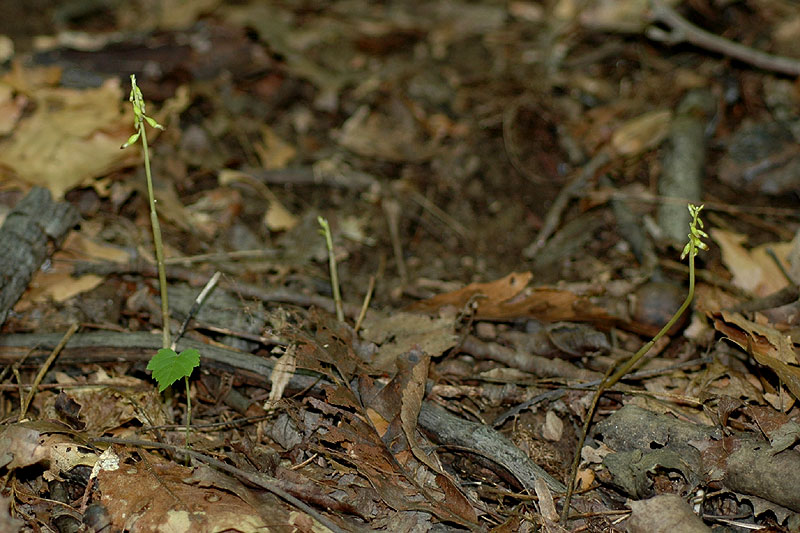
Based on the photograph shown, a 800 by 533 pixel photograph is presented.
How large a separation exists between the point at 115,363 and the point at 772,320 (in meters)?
2.54

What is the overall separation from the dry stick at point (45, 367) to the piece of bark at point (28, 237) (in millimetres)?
267

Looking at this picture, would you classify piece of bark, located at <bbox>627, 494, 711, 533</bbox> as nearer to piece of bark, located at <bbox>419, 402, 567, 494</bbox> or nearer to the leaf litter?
the leaf litter

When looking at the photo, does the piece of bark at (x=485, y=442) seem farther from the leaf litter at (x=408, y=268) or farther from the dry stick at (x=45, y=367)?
the dry stick at (x=45, y=367)

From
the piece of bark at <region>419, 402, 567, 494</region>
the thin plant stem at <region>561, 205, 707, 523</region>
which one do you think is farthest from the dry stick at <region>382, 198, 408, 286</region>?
the thin plant stem at <region>561, 205, 707, 523</region>

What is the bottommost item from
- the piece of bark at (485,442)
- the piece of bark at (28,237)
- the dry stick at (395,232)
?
the dry stick at (395,232)

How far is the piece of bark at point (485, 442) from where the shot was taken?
2.06 m

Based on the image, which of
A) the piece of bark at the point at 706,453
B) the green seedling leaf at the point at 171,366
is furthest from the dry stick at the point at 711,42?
the green seedling leaf at the point at 171,366

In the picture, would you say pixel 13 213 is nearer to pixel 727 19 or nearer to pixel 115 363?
pixel 115 363

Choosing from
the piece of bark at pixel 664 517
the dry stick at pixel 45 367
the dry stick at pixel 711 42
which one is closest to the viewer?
the piece of bark at pixel 664 517

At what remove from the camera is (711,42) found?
3.65 metres

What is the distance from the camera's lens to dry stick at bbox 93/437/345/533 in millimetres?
1849

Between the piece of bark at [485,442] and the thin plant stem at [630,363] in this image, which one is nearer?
the thin plant stem at [630,363]

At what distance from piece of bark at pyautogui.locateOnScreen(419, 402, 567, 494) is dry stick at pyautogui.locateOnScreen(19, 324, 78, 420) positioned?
134 cm

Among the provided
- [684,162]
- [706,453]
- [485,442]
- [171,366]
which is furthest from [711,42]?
[171,366]
